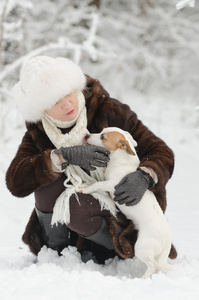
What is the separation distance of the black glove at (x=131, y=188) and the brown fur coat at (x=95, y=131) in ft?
0.33

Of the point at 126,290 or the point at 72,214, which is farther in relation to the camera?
the point at 72,214

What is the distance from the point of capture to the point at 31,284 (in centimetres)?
147

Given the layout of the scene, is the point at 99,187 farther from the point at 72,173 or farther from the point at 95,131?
the point at 95,131

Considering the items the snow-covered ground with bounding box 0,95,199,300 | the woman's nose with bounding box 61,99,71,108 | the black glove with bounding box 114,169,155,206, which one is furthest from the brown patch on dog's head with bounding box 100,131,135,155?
the snow-covered ground with bounding box 0,95,199,300

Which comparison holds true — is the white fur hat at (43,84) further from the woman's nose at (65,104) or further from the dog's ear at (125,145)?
the dog's ear at (125,145)

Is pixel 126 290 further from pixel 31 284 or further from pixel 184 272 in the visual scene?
pixel 184 272

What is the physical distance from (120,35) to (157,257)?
32.4ft

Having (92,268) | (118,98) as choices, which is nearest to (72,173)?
(92,268)

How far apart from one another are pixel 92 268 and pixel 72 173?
0.56 m

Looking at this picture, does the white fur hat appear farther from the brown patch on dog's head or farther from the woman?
the brown patch on dog's head

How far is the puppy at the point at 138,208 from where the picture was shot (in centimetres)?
183

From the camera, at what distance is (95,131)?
2.17 meters

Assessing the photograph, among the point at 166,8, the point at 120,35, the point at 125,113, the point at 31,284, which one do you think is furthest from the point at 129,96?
the point at 31,284

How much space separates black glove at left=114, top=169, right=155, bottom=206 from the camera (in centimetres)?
185
